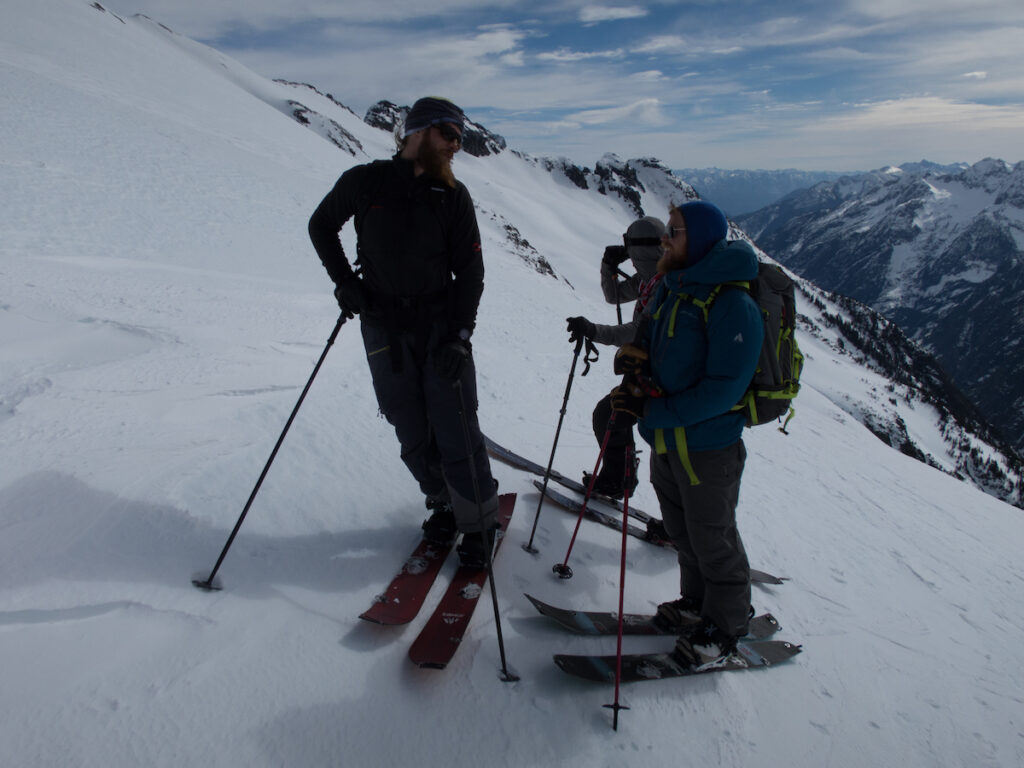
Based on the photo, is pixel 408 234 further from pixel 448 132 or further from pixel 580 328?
pixel 580 328

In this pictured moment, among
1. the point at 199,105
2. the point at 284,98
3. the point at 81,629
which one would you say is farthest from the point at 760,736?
the point at 284,98

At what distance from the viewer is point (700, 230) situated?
9.51ft

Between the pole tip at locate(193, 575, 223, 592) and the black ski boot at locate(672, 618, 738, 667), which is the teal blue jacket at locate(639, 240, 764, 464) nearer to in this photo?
the black ski boot at locate(672, 618, 738, 667)

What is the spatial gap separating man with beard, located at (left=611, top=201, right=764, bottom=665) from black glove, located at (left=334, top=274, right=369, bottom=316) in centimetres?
151

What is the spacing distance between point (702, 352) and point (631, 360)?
0.38m

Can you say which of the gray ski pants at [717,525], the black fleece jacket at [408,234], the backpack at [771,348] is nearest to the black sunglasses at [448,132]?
the black fleece jacket at [408,234]

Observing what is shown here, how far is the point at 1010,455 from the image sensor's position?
127375 mm

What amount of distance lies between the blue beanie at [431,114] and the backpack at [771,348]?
1.68 meters

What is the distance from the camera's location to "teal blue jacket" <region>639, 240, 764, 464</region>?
2.70 metres

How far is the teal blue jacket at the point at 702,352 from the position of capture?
2.70m

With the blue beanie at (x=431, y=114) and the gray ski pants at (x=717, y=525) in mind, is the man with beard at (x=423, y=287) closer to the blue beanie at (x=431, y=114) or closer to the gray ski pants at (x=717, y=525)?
the blue beanie at (x=431, y=114)

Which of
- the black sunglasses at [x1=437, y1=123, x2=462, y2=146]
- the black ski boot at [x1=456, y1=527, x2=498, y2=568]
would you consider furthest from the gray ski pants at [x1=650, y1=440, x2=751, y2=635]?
the black sunglasses at [x1=437, y1=123, x2=462, y2=146]

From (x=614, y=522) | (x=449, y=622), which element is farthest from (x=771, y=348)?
(x=614, y=522)

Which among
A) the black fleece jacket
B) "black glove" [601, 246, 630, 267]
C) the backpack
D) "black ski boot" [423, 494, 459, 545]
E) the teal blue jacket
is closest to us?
the teal blue jacket
